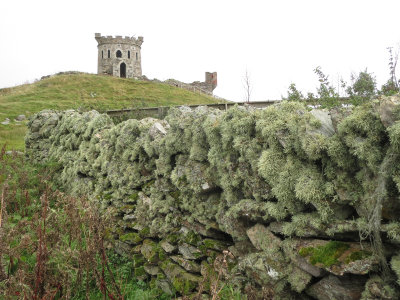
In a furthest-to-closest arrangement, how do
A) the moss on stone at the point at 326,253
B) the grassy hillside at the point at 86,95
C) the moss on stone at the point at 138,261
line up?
the grassy hillside at the point at 86,95
the moss on stone at the point at 138,261
the moss on stone at the point at 326,253

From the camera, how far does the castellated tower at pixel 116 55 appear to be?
5106 cm

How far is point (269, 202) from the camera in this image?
3387 mm

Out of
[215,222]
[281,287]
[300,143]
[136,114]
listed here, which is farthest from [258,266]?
[136,114]

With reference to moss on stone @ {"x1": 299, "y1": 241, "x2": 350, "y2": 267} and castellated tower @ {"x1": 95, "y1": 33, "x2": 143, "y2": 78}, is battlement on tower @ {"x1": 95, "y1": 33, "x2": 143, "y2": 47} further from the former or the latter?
moss on stone @ {"x1": 299, "y1": 241, "x2": 350, "y2": 267}

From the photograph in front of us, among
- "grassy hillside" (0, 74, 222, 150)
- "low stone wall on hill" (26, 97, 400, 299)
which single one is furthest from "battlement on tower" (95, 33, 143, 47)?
"low stone wall on hill" (26, 97, 400, 299)

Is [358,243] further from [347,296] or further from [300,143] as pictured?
[300,143]

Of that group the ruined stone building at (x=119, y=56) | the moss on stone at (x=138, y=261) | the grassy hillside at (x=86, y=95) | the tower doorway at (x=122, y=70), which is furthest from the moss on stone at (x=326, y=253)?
the tower doorway at (x=122, y=70)

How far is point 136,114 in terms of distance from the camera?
11188 millimetres

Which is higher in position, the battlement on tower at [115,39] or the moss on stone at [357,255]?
the battlement on tower at [115,39]

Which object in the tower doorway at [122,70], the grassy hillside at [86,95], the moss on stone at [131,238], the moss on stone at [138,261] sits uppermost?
the tower doorway at [122,70]

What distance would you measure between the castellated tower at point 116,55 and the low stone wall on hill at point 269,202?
161 ft

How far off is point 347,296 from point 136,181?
4.40m

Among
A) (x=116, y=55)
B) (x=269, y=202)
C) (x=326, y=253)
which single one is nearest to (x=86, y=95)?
(x=116, y=55)

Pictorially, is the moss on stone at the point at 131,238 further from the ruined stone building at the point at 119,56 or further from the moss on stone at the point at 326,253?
the ruined stone building at the point at 119,56
